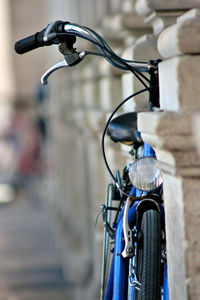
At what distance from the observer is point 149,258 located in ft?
8.30

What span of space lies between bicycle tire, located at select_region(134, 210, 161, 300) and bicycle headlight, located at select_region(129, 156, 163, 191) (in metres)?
0.11

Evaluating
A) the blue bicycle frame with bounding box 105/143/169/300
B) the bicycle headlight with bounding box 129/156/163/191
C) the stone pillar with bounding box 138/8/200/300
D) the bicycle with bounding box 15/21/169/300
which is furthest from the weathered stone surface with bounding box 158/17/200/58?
the blue bicycle frame with bounding box 105/143/169/300

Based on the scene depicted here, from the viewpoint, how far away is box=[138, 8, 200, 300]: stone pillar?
85.8 inches

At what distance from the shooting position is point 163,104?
7.95 feet

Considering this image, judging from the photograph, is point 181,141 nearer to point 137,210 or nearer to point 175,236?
point 175,236

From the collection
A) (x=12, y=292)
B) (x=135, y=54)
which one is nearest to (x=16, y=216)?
(x=12, y=292)

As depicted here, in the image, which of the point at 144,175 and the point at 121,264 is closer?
the point at 144,175

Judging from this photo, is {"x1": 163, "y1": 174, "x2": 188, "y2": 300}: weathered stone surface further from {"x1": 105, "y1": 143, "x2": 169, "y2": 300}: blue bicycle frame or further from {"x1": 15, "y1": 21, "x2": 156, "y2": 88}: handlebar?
{"x1": 15, "y1": 21, "x2": 156, "y2": 88}: handlebar

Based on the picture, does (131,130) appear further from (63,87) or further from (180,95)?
(63,87)

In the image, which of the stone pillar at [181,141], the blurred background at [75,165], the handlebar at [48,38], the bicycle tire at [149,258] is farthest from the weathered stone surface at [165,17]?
the bicycle tire at [149,258]

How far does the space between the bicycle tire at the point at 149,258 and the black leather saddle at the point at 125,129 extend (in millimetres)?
428

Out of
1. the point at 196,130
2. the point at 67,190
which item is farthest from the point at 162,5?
the point at 67,190

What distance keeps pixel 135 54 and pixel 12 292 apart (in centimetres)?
495

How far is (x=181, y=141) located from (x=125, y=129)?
2.55ft
